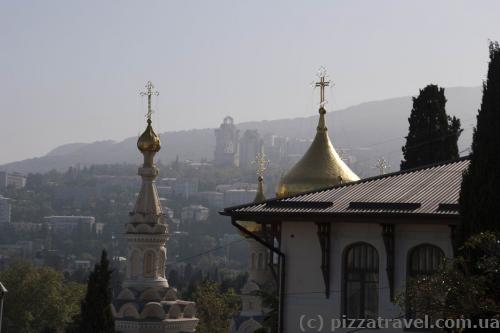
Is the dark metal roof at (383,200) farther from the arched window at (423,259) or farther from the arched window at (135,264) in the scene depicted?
the arched window at (135,264)

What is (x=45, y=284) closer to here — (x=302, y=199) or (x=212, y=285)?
(x=212, y=285)

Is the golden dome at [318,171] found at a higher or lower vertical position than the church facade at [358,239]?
higher

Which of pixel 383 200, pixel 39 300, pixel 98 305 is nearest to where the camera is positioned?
pixel 383 200

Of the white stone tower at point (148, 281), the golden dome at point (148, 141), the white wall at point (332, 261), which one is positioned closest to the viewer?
the white wall at point (332, 261)

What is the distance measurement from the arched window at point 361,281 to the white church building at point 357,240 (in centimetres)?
2

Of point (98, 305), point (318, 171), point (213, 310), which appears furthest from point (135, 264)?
point (213, 310)

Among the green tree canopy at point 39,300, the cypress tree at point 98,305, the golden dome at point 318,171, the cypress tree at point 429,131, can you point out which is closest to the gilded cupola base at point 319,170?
the golden dome at point 318,171

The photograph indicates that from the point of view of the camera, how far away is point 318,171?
35594mm

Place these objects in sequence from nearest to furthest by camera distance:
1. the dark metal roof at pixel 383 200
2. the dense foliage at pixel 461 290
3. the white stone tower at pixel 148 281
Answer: the dense foliage at pixel 461 290 < the dark metal roof at pixel 383 200 < the white stone tower at pixel 148 281

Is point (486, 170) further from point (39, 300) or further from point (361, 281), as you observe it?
point (39, 300)

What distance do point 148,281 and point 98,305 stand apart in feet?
13.2

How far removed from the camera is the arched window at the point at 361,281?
71.8 ft

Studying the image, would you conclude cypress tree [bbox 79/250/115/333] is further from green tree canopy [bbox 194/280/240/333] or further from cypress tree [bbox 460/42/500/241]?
cypress tree [bbox 460/42/500/241]

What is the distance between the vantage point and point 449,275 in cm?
1605
